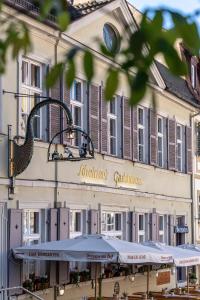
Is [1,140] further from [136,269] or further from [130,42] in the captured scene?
[130,42]

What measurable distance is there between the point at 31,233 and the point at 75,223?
2277 mm

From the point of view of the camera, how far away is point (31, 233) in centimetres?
1596

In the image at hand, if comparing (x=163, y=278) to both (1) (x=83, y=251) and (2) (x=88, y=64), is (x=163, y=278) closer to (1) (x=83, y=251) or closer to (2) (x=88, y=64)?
(1) (x=83, y=251)

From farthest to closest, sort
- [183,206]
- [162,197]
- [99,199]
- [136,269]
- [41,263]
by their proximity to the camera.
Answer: [183,206]
[162,197]
[136,269]
[99,199]
[41,263]

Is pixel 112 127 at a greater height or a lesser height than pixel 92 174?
greater

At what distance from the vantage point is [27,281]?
50.4 feet

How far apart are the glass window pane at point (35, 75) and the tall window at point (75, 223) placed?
3.30 meters

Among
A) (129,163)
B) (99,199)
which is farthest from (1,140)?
(129,163)

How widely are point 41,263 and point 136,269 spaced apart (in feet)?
17.1

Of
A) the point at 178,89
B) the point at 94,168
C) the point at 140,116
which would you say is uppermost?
the point at 178,89

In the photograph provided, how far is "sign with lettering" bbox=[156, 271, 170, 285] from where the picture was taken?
2283 centimetres

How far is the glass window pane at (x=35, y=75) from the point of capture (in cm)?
1620

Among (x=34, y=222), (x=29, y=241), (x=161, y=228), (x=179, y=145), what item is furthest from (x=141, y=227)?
(x=29, y=241)

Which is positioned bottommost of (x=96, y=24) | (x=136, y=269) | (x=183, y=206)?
(x=136, y=269)
